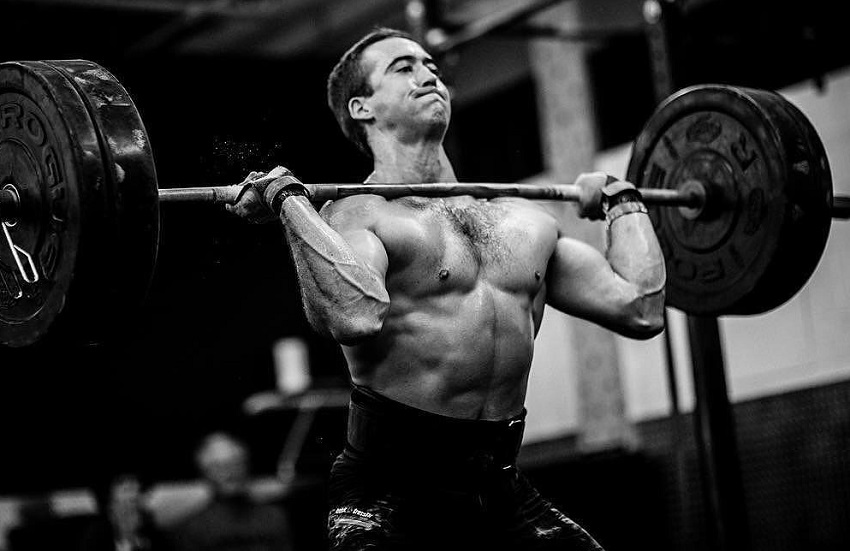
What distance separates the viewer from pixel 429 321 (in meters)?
2.68

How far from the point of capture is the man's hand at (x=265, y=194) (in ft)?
8.59

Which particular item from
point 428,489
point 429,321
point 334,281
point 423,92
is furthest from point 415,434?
point 423,92

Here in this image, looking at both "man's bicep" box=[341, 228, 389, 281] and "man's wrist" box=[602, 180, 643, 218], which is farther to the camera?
"man's wrist" box=[602, 180, 643, 218]

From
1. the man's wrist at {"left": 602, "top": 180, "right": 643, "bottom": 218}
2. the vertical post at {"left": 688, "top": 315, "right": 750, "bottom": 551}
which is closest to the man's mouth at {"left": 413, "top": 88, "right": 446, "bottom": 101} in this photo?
the man's wrist at {"left": 602, "top": 180, "right": 643, "bottom": 218}

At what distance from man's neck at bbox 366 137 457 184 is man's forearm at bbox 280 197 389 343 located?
0.41 m

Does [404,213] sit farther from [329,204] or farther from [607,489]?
[607,489]

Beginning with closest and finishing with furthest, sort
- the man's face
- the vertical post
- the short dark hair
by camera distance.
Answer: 1. the man's face
2. the short dark hair
3. the vertical post

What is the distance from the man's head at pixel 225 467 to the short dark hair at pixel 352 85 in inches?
123

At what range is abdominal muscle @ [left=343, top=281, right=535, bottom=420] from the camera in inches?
105

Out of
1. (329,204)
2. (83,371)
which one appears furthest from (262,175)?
(83,371)

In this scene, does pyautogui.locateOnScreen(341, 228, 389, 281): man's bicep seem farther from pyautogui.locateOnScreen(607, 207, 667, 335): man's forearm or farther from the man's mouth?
pyautogui.locateOnScreen(607, 207, 667, 335): man's forearm

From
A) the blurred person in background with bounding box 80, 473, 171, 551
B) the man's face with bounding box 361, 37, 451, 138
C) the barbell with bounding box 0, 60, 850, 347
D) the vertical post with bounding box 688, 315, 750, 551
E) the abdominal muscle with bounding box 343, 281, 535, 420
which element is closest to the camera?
the barbell with bounding box 0, 60, 850, 347

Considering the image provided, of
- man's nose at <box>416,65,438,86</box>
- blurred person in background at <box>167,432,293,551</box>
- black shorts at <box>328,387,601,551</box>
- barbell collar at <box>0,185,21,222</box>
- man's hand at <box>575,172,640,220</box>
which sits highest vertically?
man's nose at <box>416,65,438,86</box>

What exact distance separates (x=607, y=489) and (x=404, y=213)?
3385 millimetres
